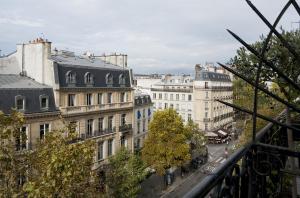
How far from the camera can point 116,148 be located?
3912 cm

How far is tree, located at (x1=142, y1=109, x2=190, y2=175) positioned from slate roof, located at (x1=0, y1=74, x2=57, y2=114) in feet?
40.8

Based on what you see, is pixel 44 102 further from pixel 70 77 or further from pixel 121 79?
pixel 121 79

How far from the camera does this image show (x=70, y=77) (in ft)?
108

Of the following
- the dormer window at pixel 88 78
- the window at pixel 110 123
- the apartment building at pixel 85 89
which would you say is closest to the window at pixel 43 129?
the apartment building at pixel 85 89

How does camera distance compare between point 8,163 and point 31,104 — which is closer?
point 8,163

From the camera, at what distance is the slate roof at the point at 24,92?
88.6 feet

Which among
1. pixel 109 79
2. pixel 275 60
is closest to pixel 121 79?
pixel 109 79

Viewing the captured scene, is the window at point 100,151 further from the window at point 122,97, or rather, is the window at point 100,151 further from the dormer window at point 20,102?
the dormer window at point 20,102

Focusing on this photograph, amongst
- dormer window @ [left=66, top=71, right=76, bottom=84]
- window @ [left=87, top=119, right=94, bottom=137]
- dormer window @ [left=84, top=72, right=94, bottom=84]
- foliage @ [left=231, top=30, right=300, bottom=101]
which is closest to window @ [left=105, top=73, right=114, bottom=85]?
dormer window @ [left=84, top=72, right=94, bottom=84]

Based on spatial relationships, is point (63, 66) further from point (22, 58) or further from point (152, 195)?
point (152, 195)

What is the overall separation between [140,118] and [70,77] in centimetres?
1546

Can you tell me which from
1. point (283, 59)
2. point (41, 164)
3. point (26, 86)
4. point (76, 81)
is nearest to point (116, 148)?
point (76, 81)

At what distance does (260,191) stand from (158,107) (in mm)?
69795

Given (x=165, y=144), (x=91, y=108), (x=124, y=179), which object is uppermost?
(x=91, y=108)
